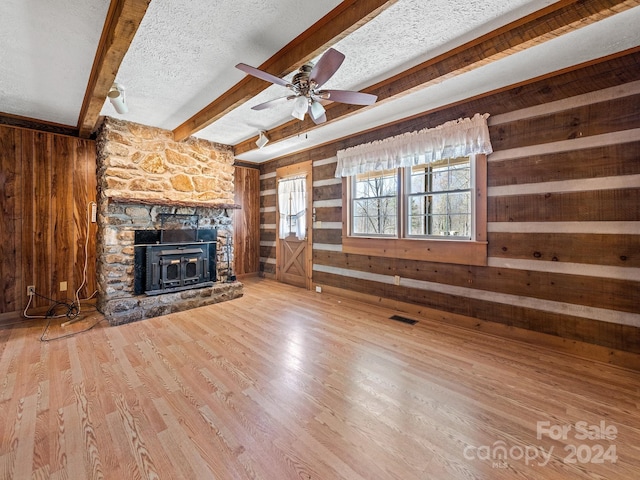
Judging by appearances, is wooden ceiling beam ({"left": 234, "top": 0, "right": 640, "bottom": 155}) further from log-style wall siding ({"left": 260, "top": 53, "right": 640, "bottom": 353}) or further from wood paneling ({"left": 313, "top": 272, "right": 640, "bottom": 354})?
wood paneling ({"left": 313, "top": 272, "right": 640, "bottom": 354})

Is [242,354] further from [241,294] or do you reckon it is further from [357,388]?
[241,294]

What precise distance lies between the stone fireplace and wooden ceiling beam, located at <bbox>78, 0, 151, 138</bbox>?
901mm

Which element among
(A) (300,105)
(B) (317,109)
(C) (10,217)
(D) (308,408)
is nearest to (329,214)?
(B) (317,109)

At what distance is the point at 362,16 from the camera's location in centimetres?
173

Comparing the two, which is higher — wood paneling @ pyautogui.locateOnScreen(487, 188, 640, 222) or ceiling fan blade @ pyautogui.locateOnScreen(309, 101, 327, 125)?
ceiling fan blade @ pyautogui.locateOnScreen(309, 101, 327, 125)

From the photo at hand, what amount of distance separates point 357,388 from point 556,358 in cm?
195

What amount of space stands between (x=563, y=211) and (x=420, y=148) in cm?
162

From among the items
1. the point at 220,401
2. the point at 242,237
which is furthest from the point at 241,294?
the point at 220,401

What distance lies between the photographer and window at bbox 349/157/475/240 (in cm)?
337

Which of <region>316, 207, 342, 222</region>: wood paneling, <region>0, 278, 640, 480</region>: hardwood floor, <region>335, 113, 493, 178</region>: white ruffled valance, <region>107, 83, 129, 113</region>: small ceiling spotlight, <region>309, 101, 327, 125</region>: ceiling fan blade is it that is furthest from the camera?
<region>316, 207, 342, 222</region>: wood paneling

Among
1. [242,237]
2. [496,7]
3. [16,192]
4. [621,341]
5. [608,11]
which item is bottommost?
[621,341]

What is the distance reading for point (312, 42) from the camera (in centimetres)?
205

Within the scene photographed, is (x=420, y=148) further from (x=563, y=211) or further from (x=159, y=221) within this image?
(x=159, y=221)

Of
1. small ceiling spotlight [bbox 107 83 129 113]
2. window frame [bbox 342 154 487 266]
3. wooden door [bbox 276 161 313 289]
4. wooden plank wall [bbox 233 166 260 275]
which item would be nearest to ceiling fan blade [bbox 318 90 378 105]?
window frame [bbox 342 154 487 266]
